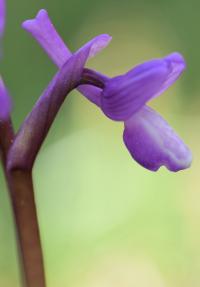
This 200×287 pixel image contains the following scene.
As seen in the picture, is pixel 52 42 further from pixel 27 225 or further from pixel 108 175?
pixel 108 175

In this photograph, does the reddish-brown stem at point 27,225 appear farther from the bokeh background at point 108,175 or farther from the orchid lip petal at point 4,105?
the bokeh background at point 108,175

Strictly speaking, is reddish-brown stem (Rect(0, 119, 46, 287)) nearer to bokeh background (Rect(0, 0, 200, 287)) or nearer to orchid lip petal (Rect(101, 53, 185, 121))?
orchid lip petal (Rect(101, 53, 185, 121))

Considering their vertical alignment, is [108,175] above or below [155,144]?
below

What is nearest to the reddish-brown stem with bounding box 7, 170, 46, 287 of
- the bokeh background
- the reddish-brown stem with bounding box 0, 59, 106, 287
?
the reddish-brown stem with bounding box 0, 59, 106, 287

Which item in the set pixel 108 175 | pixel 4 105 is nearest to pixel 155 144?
pixel 4 105

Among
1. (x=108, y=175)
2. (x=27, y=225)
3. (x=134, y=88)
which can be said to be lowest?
(x=108, y=175)

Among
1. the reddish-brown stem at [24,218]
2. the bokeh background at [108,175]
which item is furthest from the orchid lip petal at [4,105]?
the bokeh background at [108,175]
